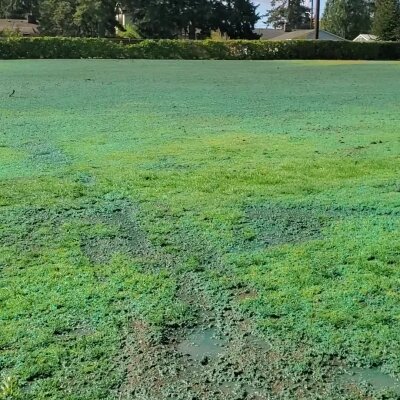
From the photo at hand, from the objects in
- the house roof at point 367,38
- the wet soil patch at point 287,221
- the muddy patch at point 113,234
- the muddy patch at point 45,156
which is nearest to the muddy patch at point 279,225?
the wet soil patch at point 287,221

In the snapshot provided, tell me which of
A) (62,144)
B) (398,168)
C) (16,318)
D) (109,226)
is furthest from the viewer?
(62,144)

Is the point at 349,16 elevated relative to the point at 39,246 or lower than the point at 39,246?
elevated

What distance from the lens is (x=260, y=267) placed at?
3.54 meters

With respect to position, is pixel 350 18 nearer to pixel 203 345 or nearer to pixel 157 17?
pixel 157 17

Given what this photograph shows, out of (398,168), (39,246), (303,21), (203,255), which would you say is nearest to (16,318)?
(39,246)

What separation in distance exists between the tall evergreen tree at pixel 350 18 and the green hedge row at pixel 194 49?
3920 cm

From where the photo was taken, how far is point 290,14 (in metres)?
88.1

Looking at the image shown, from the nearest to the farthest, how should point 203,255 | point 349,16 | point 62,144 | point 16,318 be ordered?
point 16,318 → point 203,255 → point 62,144 → point 349,16

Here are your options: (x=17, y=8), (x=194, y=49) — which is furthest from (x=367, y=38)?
(x=17, y=8)

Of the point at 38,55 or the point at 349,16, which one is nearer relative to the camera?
the point at 38,55

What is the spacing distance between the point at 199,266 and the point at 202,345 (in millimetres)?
907

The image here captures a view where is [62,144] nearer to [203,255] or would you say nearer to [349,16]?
[203,255]

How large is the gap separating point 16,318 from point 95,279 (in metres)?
0.59

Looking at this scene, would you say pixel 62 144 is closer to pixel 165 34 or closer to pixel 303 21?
pixel 165 34
